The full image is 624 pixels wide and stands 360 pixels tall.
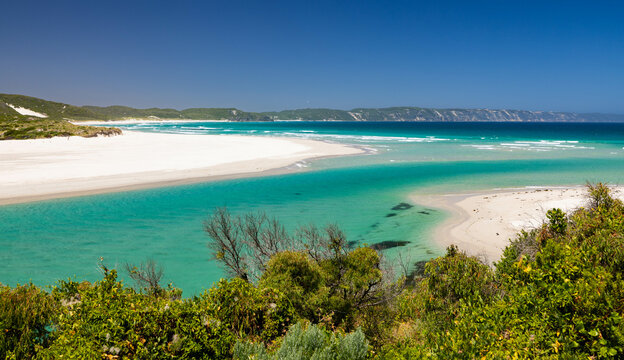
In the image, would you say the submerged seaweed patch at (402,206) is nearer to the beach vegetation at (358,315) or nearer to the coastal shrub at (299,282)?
the beach vegetation at (358,315)

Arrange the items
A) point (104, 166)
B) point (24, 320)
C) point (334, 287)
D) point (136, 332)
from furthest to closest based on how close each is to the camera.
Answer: point (104, 166)
point (334, 287)
point (24, 320)
point (136, 332)

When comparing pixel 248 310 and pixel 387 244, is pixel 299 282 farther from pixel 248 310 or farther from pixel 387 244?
pixel 387 244

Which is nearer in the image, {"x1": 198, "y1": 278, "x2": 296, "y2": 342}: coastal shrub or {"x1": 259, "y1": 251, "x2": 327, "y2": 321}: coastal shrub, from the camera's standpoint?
{"x1": 198, "y1": 278, "x2": 296, "y2": 342}: coastal shrub

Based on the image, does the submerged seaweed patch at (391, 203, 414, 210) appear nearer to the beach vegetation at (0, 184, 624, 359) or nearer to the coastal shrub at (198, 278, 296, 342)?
the beach vegetation at (0, 184, 624, 359)

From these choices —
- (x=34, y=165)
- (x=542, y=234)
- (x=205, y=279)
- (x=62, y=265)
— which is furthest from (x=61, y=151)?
(x=542, y=234)

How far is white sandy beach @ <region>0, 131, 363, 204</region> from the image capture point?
26203mm

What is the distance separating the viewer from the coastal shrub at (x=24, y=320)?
5.39 m

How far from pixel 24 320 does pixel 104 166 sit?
109 feet

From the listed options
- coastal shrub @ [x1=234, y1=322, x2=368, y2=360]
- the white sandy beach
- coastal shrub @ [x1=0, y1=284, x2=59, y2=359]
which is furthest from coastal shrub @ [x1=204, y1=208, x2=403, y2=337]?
the white sandy beach

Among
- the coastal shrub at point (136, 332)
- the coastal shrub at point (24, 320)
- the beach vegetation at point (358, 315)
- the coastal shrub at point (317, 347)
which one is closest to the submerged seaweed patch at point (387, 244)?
the beach vegetation at point (358, 315)

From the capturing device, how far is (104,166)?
34.6m

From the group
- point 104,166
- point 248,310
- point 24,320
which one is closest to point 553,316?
point 248,310

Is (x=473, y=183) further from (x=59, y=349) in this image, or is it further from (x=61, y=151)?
(x=61, y=151)

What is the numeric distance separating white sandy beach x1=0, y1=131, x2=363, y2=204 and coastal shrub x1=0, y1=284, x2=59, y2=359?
21398 millimetres
